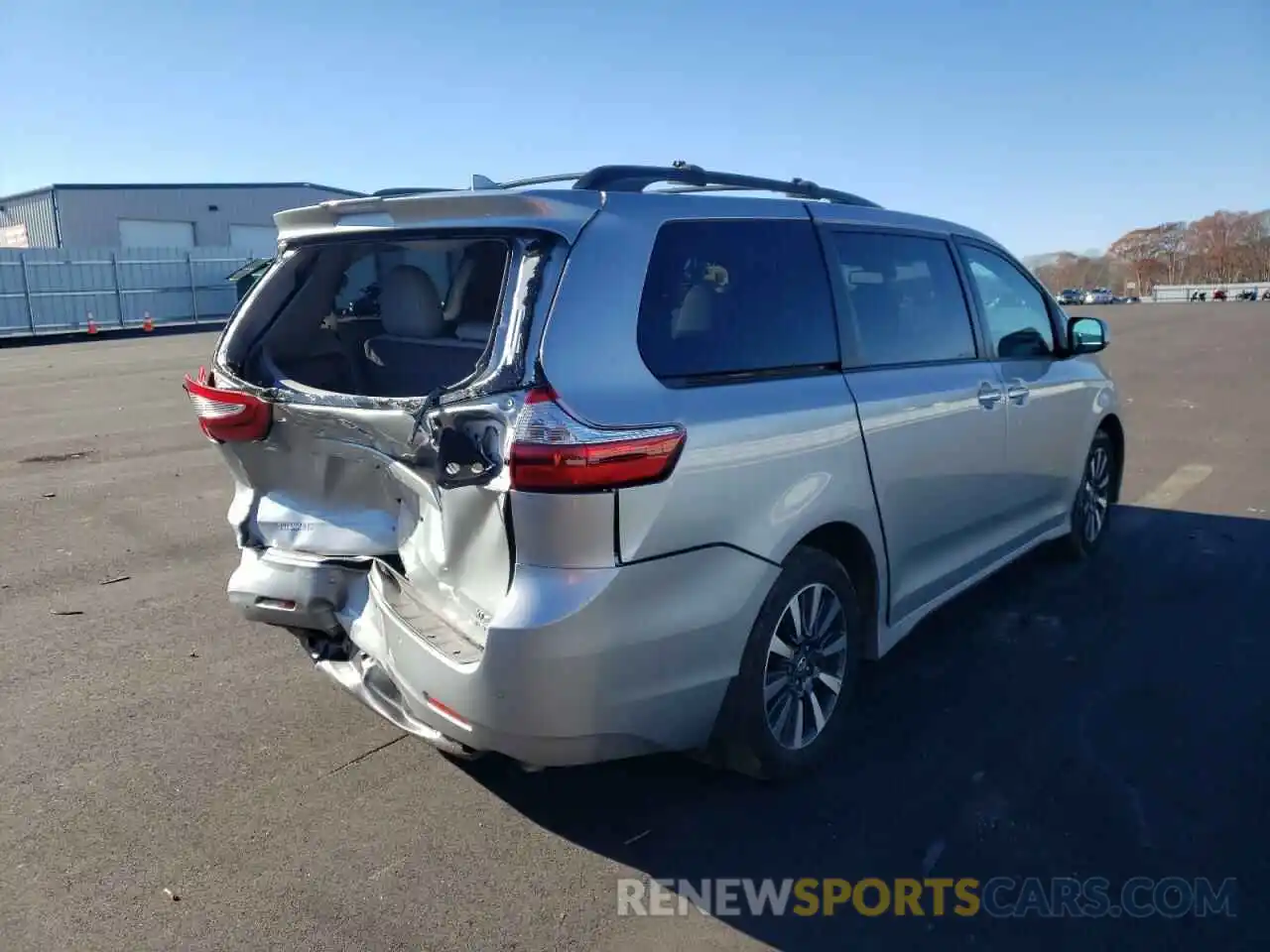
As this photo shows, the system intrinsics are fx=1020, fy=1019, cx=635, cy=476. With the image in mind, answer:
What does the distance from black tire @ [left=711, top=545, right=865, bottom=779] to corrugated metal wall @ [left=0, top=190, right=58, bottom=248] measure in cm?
5068

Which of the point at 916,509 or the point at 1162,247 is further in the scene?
the point at 1162,247

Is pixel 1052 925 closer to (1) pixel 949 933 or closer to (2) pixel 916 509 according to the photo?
(1) pixel 949 933

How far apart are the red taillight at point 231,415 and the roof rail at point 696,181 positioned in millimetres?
1432

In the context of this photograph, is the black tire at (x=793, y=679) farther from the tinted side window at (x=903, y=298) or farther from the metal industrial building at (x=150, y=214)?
the metal industrial building at (x=150, y=214)

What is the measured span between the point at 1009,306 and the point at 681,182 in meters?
2.32

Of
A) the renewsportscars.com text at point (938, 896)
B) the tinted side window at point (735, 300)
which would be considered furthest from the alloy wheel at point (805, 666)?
the tinted side window at point (735, 300)

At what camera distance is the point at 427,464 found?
3041 millimetres

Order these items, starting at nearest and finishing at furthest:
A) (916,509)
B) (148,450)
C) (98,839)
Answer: (98,839) → (916,509) → (148,450)

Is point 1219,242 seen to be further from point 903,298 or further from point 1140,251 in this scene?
point 903,298

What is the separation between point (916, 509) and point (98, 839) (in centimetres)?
314

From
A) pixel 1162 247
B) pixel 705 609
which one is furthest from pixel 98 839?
pixel 1162 247

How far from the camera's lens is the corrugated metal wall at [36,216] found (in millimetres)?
46375

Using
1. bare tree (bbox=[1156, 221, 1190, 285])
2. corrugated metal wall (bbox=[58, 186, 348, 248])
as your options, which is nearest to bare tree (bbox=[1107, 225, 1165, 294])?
bare tree (bbox=[1156, 221, 1190, 285])

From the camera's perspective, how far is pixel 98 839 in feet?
10.8
